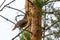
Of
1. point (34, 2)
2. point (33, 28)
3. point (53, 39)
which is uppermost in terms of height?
point (34, 2)

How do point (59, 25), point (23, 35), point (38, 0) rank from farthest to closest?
point (59, 25) < point (23, 35) < point (38, 0)

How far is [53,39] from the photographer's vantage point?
3.12 feet

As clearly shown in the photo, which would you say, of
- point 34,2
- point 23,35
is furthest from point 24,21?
point 34,2

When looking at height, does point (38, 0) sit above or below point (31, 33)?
above

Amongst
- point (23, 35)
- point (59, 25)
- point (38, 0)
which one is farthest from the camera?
point (59, 25)

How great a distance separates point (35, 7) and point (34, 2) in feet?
0.12

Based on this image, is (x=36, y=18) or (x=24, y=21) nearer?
(x=36, y=18)

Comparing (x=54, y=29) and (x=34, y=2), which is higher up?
(x=34, y=2)

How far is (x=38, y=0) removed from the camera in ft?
2.19

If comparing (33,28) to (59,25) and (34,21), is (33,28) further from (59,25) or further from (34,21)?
(59,25)

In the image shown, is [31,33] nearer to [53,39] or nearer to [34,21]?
[34,21]

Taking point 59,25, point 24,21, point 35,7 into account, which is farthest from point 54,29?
point 35,7

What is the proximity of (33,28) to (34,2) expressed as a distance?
12cm

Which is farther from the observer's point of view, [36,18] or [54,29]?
[54,29]
